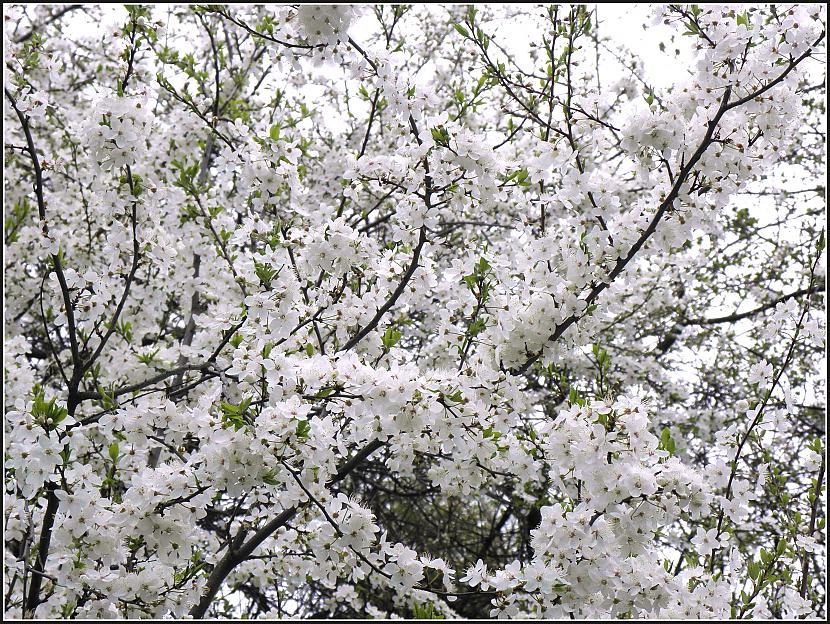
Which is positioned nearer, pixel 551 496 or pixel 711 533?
pixel 711 533

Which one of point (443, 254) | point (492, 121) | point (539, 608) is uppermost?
point (492, 121)

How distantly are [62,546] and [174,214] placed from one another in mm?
2606

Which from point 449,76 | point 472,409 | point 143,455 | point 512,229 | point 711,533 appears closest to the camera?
point 472,409

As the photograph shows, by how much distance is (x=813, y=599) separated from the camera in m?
3.69

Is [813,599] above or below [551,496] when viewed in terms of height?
below

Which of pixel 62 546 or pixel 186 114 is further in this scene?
pixel 186 114

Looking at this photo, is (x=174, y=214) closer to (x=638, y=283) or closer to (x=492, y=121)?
(x=492, y=121)

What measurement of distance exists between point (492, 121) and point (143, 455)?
4732mm

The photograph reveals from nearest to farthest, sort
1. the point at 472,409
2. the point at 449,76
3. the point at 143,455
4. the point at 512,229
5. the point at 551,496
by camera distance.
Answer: the point at 472,409, the point at 143,455, the point at 551,496, the point at 512,229, the point at 449,76

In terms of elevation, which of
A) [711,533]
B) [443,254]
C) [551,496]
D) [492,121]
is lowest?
[711,533]

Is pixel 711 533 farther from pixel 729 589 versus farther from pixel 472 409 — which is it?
pixel 472 409

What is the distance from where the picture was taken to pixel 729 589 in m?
3.00

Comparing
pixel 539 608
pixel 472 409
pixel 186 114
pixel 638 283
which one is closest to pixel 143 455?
pixel 472 409

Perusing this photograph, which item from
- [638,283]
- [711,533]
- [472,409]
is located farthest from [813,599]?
[638,283]
